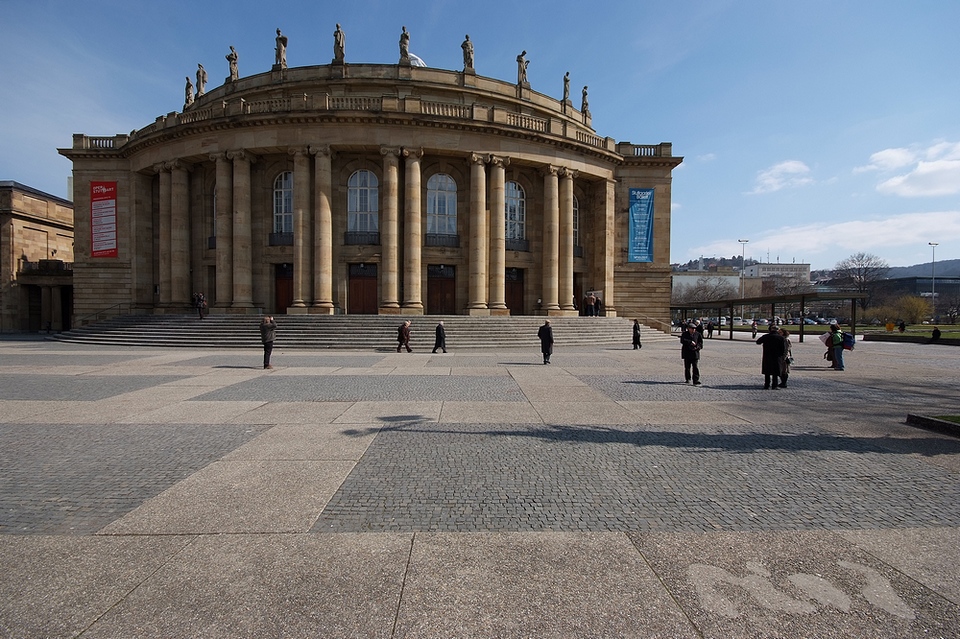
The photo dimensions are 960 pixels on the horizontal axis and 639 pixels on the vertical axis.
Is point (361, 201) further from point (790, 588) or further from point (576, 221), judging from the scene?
point (790, 588)

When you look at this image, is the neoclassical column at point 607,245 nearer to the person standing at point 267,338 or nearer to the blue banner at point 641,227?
the blue banner at point 641,227

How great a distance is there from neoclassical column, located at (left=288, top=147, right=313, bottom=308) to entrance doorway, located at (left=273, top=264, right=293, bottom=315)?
2751 mm

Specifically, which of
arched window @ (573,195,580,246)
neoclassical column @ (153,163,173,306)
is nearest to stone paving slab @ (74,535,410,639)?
arched window @ (573,195,580,246)

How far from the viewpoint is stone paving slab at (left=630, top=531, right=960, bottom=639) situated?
2.48 m

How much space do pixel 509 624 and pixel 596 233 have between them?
33305 millimetres

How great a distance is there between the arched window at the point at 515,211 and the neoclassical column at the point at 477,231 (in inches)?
145

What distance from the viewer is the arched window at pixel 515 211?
103 feet

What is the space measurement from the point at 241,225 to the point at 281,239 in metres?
2.46

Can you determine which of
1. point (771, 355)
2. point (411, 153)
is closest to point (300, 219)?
point (411, 153)

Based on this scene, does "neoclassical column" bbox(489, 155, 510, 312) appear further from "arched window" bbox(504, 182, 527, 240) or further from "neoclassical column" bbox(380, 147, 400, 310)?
"neoclassical column" bbox(380, 147, 400, 310)

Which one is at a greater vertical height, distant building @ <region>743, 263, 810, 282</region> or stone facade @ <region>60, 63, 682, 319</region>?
distant building @ <region>743, 263, 810, 282</region>

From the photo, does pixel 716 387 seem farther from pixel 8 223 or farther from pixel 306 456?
pixel 8 223

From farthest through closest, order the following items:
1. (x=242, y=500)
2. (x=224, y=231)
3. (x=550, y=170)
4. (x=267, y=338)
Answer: (x=550, y=170), (x=224, y=231), (x=267, y=338), (x=242, y=500)

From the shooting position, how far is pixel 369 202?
28.9 metres
